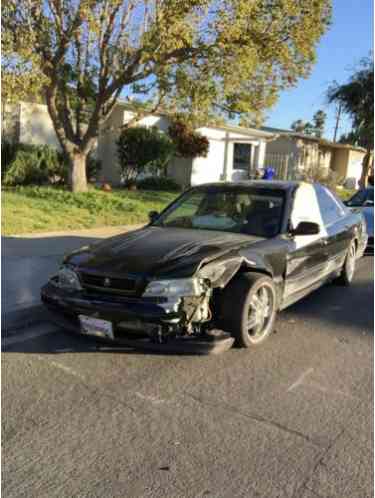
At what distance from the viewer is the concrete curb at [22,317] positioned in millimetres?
4520

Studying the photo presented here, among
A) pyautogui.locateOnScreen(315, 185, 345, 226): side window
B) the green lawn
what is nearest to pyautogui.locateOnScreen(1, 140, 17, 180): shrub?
the green lawn

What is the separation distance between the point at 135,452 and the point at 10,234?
6.86 meters

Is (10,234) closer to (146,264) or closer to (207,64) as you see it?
(146,264)

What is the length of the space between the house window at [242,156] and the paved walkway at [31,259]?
50.5ft

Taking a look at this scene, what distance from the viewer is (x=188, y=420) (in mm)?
2963

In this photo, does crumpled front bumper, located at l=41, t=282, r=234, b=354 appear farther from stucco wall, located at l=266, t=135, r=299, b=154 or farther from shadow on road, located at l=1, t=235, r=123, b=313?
stucco wall, located at l=266, t=135, r=299, b=154

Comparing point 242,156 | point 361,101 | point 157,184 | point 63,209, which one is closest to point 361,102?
point 361,101

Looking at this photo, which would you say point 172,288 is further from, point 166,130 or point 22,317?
point 166,130

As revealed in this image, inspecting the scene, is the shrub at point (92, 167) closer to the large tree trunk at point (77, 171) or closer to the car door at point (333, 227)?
the large tree trunk at point (77, 171)

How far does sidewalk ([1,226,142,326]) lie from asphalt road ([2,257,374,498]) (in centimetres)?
69

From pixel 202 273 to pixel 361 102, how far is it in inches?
958

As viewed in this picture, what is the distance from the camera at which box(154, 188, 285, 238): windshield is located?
15.4 ft

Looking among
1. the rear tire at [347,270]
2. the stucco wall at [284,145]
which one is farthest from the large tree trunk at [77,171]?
the stucco wall at [284,145]

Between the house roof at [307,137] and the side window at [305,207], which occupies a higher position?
the house roof at [307,137]
